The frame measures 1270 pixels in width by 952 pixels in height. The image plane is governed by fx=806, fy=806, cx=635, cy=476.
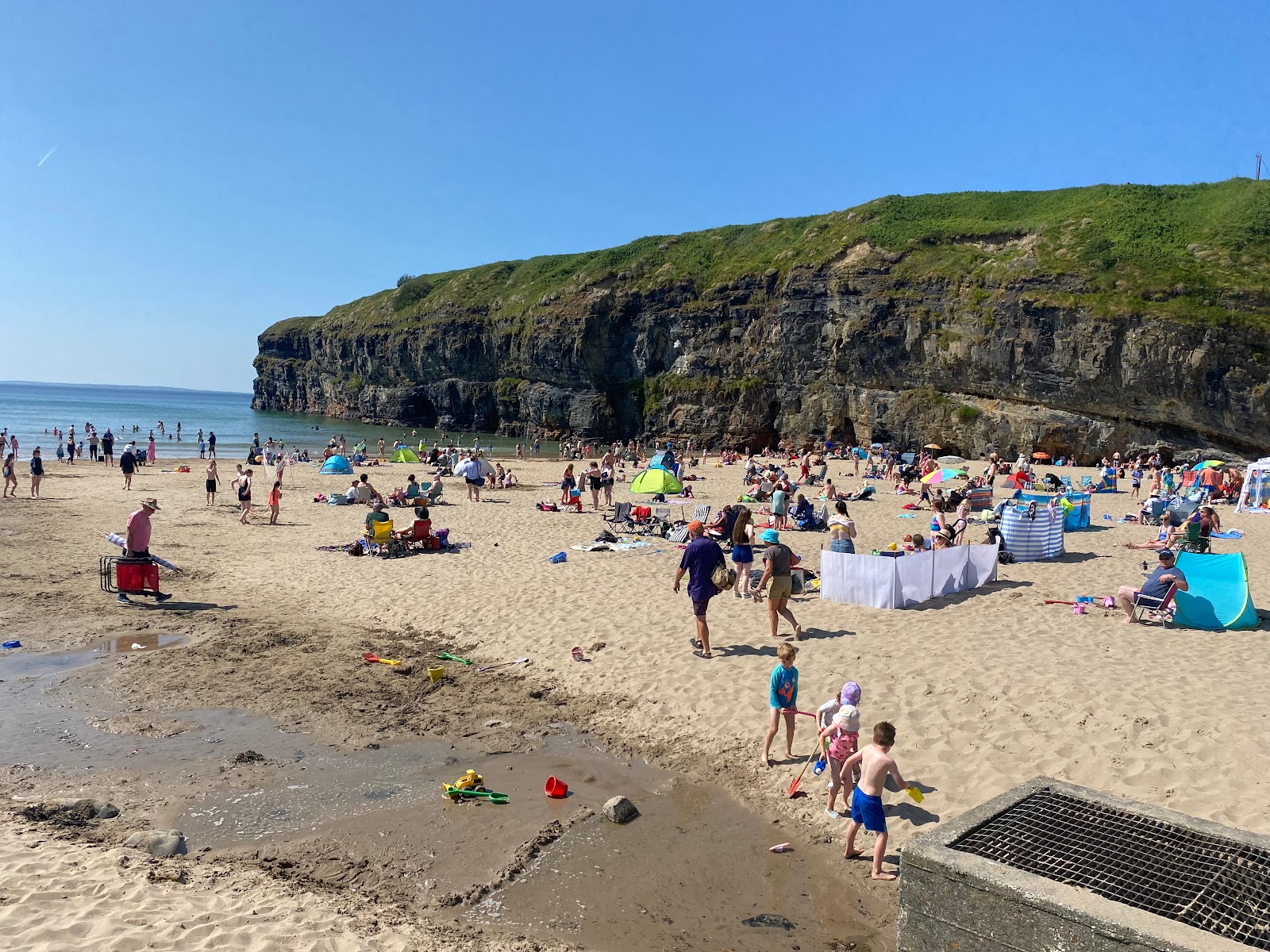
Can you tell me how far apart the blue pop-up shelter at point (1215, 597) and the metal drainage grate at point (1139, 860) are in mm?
7881

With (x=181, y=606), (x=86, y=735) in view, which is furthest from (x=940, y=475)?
(x=86, y=735)

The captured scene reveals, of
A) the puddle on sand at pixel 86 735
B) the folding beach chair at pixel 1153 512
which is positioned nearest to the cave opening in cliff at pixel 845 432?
Answer: the folding beach chair at pixel 1153 512

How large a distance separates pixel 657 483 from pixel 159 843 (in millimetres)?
16790

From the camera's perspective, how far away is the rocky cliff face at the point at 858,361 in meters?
40.0

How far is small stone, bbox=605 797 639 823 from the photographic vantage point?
621 cm

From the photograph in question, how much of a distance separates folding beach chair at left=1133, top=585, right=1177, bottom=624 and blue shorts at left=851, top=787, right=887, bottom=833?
7.26 metres

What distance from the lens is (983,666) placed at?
28.5ft

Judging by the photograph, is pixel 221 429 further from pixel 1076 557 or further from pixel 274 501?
pixel 1076 557

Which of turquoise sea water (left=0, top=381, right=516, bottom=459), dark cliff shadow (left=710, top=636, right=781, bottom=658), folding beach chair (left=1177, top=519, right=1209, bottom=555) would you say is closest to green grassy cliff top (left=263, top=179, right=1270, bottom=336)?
turquoise sea water (left=0, top=381, right=516, bottom=459)

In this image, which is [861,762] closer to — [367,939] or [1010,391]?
[367,939]

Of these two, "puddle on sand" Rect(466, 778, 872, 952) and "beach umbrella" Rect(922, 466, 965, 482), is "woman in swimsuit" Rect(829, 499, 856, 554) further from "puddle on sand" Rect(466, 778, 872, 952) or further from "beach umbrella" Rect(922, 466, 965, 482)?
"beach umbrella" Rect(922, 466, 965, 482)

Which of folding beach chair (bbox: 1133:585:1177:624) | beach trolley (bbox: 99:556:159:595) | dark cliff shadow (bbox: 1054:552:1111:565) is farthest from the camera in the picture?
dark cliff shadow (bbox: 1054:552:1111:565)

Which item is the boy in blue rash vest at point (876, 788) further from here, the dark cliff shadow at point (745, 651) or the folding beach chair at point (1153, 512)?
the folding beach chair at point (1153, 512)

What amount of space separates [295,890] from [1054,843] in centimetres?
447
